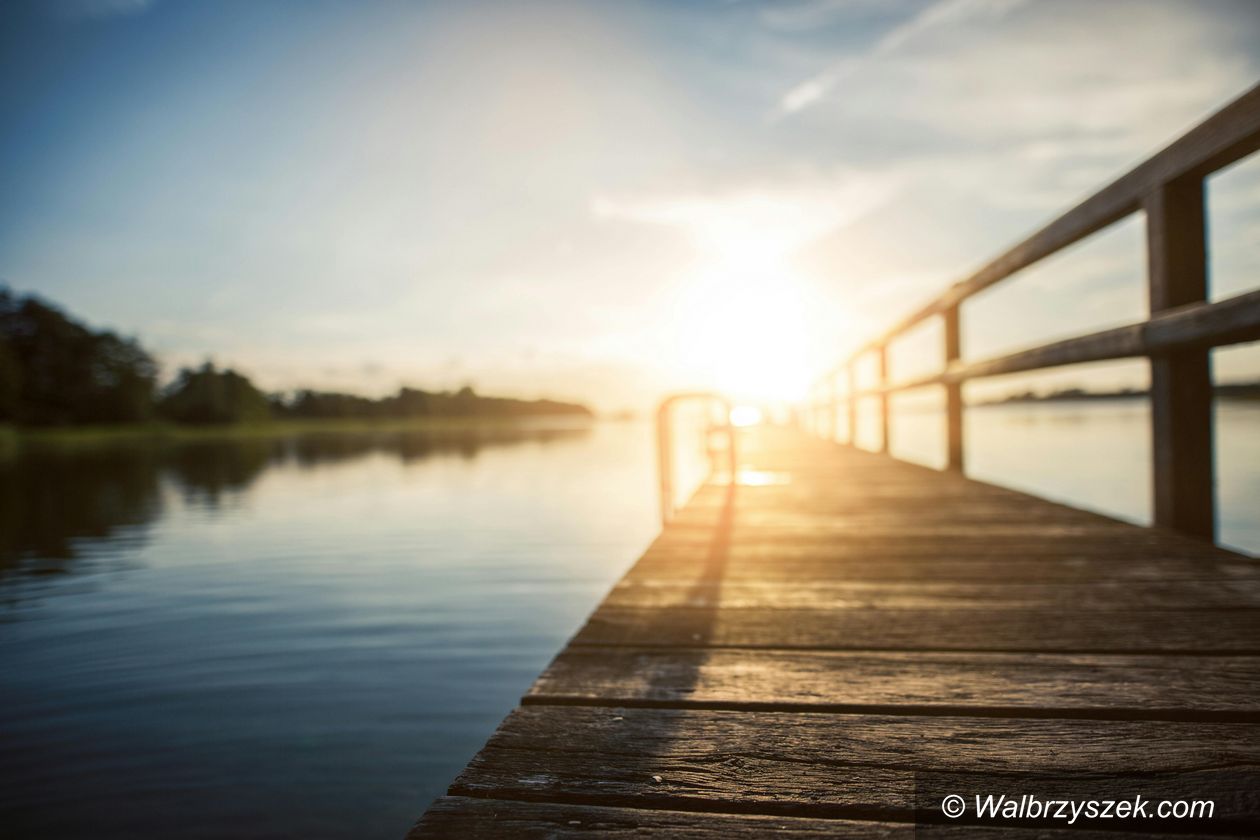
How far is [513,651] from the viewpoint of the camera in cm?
427

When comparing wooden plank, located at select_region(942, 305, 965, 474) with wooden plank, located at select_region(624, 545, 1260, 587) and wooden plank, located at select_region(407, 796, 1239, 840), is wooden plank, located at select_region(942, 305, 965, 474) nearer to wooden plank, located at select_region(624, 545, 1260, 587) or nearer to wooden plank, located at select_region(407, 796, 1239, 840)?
wooden plank, located at select_region(624, 545, 1260, 587)


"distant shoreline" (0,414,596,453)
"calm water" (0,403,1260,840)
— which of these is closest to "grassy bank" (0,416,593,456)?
"distant shoreline" (0,414,596,453)

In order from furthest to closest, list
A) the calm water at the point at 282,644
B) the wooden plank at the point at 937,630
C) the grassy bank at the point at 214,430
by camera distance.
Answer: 1. the grassy bank at the point at 214,430
2. the calm water at the point at 282,644
3. the wooden plank at the point at 937,630

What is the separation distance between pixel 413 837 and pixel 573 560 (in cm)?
632

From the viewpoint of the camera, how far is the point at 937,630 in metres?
1.56

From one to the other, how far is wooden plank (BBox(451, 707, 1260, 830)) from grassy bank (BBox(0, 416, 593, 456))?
165 ft

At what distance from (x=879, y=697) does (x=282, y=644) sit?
4136mm

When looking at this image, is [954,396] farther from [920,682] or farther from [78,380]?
[78,380]

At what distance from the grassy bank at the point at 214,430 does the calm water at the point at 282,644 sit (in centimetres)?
4214

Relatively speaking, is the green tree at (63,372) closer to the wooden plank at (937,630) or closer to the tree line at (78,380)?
the tree line at (78,380)

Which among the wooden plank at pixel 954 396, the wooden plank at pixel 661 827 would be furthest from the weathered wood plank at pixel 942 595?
the wooden plank at pixel 954 396

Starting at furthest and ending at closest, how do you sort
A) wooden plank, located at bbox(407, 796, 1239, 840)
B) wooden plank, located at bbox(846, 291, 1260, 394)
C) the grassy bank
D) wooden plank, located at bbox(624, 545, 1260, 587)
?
the grassy bank, wooden plank, located at bbox(624, 545, 1260, 587), wooden plank, located at bbox(846, 291, 1260, 394), wooden plank, located at bbox(407, 796, 1239, 840)

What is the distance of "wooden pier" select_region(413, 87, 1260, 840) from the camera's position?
2.92ft

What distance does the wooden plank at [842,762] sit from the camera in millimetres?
889
